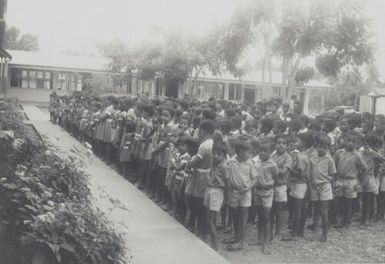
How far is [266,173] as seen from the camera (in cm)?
680

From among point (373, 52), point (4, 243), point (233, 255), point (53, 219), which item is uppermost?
point (373, 52)

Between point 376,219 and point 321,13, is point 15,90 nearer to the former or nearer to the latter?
point 321,13

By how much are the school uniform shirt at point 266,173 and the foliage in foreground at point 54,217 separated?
2.32 meters

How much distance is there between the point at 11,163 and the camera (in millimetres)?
6164

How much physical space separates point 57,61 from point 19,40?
38.9 metres

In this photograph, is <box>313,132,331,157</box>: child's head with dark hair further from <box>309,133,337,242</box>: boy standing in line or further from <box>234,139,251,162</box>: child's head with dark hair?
<box>234,139,251,162</box>: child's head with dark hair

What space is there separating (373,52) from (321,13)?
363 centimetres

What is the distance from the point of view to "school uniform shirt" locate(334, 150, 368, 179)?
7.82 metres

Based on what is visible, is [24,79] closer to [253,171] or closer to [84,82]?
[84,82]

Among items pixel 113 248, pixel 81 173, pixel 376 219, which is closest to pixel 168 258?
pixel 81 173

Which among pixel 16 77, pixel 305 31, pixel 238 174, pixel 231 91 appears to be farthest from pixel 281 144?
pixel 231 91

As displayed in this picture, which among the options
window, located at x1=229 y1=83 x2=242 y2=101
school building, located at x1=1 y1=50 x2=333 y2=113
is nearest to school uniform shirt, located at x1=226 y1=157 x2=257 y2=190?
school building, located at x1=1 y1=50 x2=333 y2=113

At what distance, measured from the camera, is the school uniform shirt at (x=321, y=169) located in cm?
728

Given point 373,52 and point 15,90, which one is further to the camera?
point 15,90
